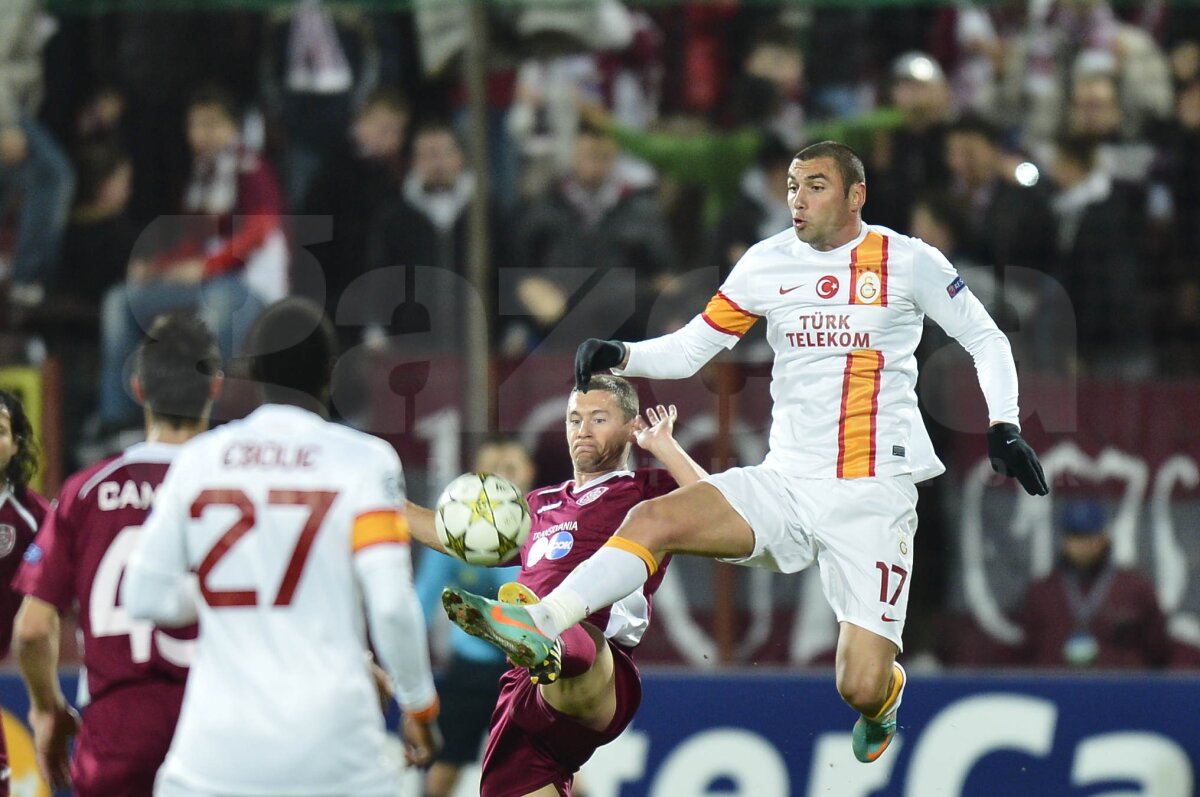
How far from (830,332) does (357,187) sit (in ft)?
13.8

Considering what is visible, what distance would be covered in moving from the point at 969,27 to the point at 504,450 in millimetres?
3925

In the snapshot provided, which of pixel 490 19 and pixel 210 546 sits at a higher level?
pixel 490 19

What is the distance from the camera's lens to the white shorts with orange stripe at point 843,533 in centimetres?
598

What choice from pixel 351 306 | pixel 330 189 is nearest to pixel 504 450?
pixel 351 306

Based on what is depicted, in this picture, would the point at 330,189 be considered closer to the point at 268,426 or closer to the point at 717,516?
the point at 717,516

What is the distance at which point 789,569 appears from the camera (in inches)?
237

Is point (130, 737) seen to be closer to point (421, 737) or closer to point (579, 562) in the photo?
point (421, 737)

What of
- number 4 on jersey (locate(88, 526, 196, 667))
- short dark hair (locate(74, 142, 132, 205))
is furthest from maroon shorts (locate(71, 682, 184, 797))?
short dark hair (locate(74, 142, 132, 205))

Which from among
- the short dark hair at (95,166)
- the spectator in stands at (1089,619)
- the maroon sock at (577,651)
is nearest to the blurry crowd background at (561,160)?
the short dark hair at (95,166)

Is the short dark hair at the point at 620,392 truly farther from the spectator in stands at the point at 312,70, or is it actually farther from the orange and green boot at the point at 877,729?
the spectator in stands at the point at 312,70

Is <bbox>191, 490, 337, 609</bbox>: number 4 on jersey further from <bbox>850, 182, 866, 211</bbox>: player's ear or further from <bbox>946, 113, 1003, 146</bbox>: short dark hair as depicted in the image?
<bbox>946, 113, 1003, 146</bbox>: short dark hair

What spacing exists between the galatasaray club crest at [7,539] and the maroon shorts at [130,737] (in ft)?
2.66

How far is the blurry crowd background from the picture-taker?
29.6 ft

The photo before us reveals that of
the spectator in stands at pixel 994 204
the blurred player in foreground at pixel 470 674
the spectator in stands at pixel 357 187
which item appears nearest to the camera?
the blurred player in foreground at pixel 470 674
